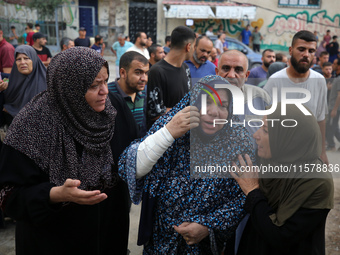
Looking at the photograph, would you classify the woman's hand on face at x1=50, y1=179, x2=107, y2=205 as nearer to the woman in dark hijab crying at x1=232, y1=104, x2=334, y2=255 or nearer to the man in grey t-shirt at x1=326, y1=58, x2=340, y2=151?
the woman in dark hijab crying at x1=232, y1=104, x2=334, y2=255

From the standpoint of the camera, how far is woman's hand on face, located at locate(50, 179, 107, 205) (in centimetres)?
146

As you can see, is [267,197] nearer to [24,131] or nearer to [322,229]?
[322,229]

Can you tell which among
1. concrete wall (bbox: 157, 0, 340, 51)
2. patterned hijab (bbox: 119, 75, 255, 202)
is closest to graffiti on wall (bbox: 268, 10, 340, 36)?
concrete wall (bbox: 157, 0, 340, 51)

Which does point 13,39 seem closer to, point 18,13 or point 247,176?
point 18,13

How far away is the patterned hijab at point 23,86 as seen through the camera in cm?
325

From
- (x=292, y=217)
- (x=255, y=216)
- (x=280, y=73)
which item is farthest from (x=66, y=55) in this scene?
(x=280, y=73)

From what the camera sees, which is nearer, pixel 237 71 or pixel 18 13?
pixel 237 71

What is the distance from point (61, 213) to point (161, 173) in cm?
56

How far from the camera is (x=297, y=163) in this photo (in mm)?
1564

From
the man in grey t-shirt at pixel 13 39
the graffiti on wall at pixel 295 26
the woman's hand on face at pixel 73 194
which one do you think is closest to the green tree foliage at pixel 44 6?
the man in grey t-shirt at pixel 13 39

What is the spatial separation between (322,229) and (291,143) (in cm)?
48

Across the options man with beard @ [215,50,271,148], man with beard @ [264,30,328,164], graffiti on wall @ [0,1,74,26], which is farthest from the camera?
graffiti on wall @ [0,1,74,26]

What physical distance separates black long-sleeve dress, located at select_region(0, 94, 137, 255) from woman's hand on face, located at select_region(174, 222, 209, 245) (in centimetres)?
40

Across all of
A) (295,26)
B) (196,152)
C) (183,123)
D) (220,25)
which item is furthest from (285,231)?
(295,26)
